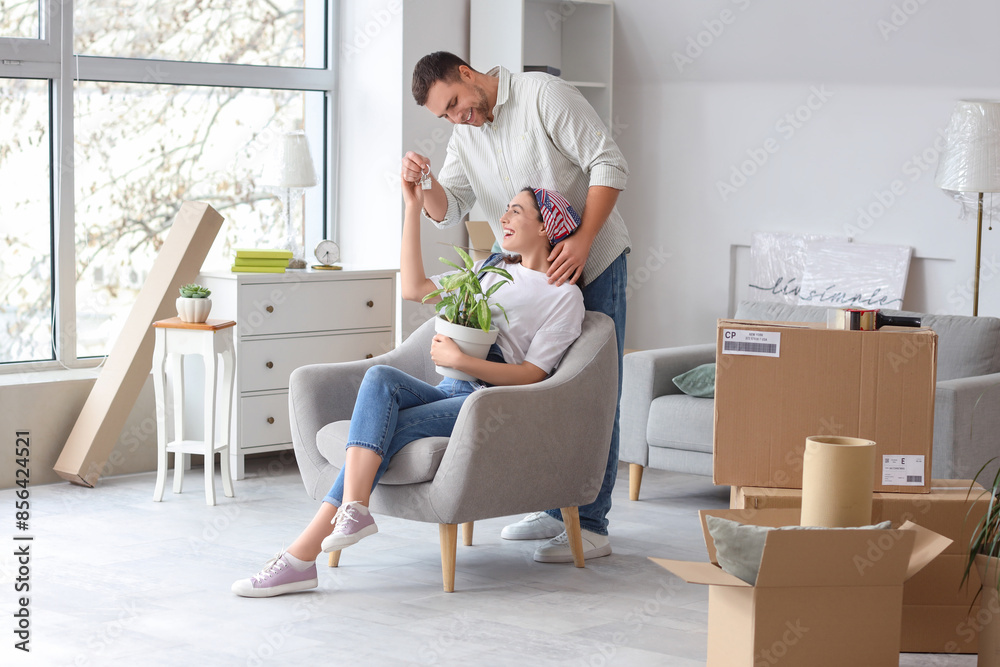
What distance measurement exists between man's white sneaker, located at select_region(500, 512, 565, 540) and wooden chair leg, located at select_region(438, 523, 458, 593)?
0.55 metres

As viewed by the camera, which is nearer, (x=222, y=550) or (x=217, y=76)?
(x=222, y=550)

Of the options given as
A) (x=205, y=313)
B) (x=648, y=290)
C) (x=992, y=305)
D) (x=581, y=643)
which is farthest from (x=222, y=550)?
(x=992, y=305)

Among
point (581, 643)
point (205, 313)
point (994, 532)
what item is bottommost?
point (581, 643)

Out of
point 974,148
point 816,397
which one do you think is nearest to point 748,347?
point 816,397

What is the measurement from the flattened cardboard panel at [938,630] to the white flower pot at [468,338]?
3.94 ft

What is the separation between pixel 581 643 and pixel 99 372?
8.13ft

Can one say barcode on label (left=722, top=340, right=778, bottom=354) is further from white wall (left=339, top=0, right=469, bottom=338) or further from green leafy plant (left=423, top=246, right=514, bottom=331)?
white wall (left=339, top=0, right=469, bottom=338)

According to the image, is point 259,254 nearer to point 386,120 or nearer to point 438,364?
point 386,120

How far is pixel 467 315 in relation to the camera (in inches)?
121

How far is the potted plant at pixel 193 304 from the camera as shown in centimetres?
400

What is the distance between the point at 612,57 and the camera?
509 centimetres

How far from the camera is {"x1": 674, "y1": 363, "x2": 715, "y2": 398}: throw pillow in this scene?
404 cm

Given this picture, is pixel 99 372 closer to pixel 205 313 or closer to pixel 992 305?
pixel 205 313

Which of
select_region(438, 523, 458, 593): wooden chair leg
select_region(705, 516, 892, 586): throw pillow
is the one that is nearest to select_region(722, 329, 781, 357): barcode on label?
select_region(705, 516, 892, 586): throw pillow
